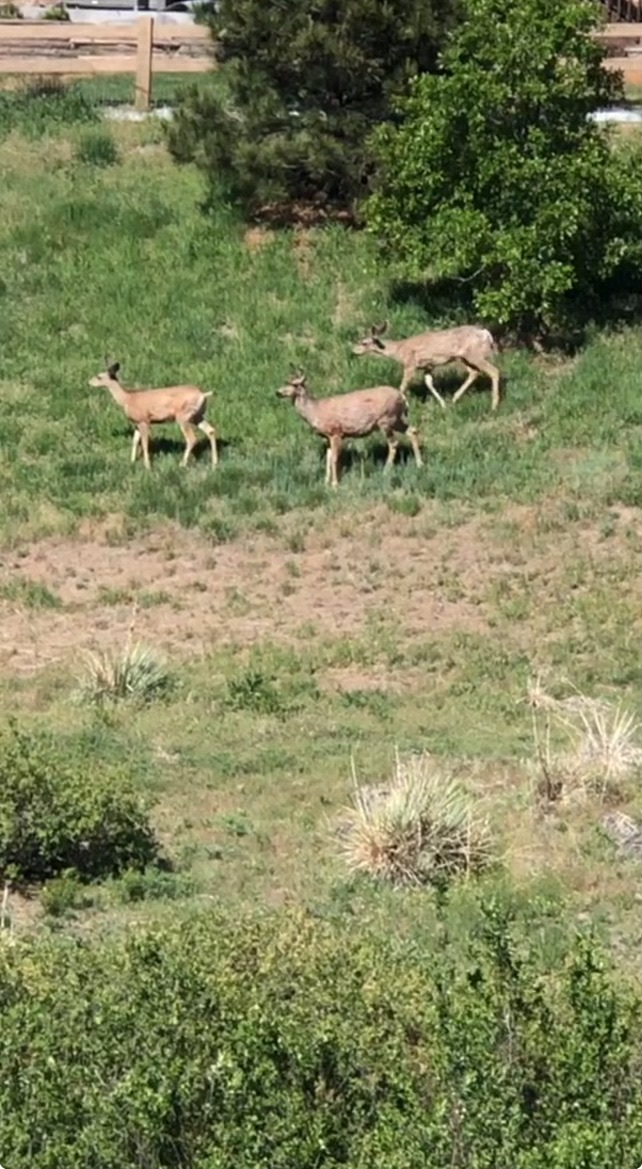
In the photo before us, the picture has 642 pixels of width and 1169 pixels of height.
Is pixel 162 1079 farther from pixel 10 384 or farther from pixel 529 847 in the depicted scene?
pixel 10 384

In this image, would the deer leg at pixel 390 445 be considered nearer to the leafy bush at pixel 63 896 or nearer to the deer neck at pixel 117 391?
the deer neck at pixel 117 391

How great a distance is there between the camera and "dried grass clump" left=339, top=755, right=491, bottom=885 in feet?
38.5

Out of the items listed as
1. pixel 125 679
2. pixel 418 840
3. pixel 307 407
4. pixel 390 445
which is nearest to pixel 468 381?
pixel 390 445

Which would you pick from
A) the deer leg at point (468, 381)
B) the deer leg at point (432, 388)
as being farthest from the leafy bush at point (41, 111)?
the deer leg at point (468, 381)

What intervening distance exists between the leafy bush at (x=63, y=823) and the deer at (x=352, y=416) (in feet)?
30.9

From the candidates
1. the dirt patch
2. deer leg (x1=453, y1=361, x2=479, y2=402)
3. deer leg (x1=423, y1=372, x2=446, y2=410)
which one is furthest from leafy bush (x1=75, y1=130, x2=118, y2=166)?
the dirt patch

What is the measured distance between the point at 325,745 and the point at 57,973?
18.4ft

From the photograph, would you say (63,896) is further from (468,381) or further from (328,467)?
(468,381)

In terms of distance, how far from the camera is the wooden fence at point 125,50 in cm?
3125

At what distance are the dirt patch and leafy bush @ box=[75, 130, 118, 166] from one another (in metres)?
9.71

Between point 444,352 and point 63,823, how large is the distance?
38.8ft

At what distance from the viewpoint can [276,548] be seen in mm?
19797

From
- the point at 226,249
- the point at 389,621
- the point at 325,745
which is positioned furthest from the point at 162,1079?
the point at 226,249

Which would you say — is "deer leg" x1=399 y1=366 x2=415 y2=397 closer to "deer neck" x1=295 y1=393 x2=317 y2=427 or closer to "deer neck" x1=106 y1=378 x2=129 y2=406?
"deer neck" x1=295 y1=393 x2=317 y2=427
